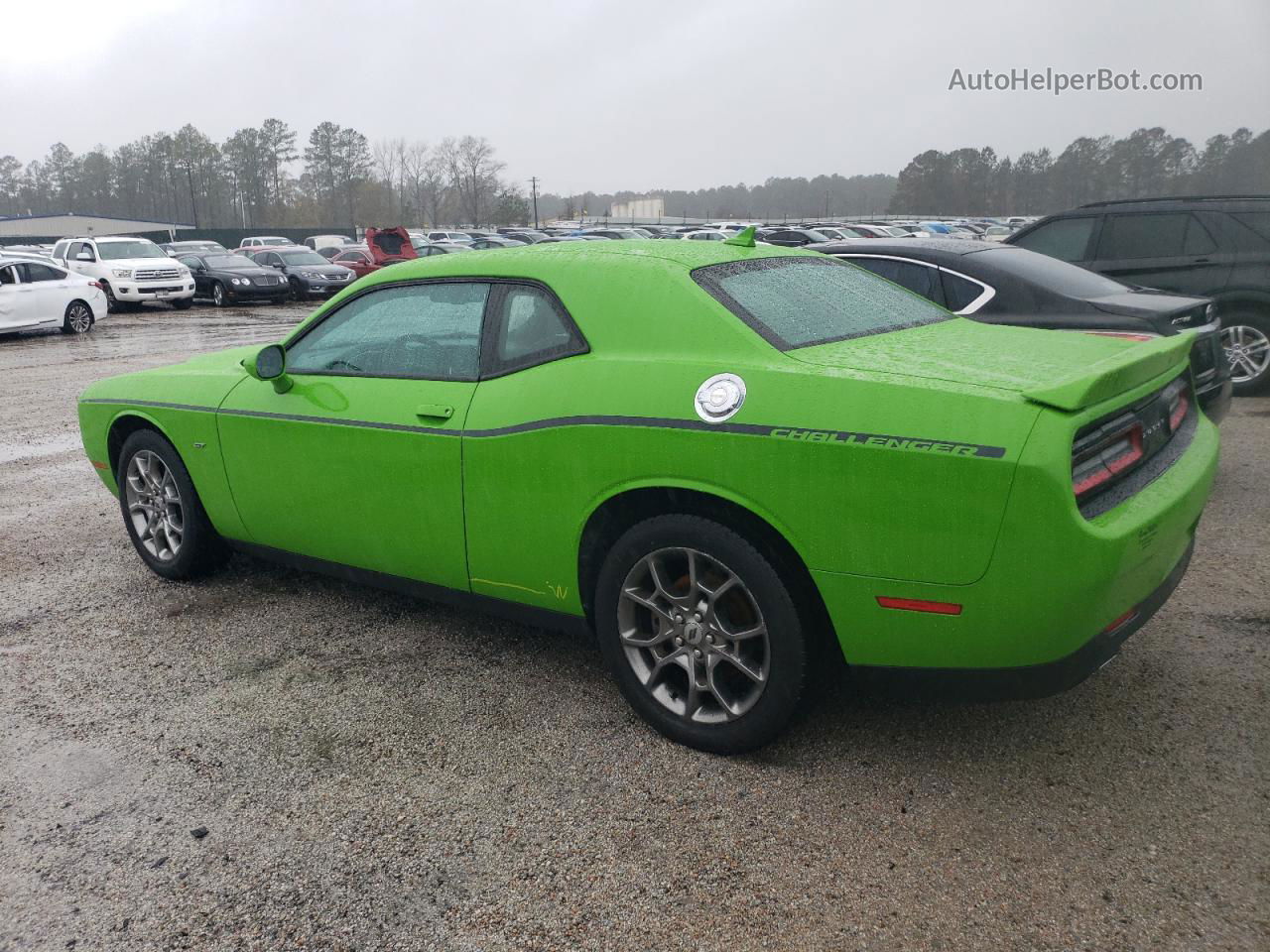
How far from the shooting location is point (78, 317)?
61.5 feet

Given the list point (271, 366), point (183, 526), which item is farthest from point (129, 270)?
point (271, 366)

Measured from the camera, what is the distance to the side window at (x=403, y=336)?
3631 millimetres

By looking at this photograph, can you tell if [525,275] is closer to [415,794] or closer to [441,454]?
[441,454]

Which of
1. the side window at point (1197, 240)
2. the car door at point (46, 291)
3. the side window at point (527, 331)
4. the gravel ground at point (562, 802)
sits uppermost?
the side window at point (1197, 240)

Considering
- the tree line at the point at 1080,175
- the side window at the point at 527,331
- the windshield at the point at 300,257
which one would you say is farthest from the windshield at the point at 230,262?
the tree line at the point at 1080,175

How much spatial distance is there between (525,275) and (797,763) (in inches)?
73.7

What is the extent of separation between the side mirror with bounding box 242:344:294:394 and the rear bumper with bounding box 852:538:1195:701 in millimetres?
2606

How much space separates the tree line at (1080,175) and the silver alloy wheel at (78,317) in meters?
42.7

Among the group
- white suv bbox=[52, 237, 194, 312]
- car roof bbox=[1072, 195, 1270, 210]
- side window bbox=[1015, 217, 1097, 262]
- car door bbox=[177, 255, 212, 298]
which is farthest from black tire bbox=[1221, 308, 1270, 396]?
car door bbox=[177, 255, 212, 298]

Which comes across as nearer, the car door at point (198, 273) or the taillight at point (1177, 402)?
the taillight at point (1177, 402)

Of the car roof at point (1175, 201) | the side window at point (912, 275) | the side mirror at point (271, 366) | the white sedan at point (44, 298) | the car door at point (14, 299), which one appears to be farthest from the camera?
the white sedan at point (44, 298)

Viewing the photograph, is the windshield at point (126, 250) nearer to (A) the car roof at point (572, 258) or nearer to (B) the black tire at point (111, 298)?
(B) the black tire at point (111, 298)

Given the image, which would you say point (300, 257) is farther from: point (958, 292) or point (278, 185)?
point (278, 185)

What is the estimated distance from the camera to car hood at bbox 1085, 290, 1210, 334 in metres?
5.73
